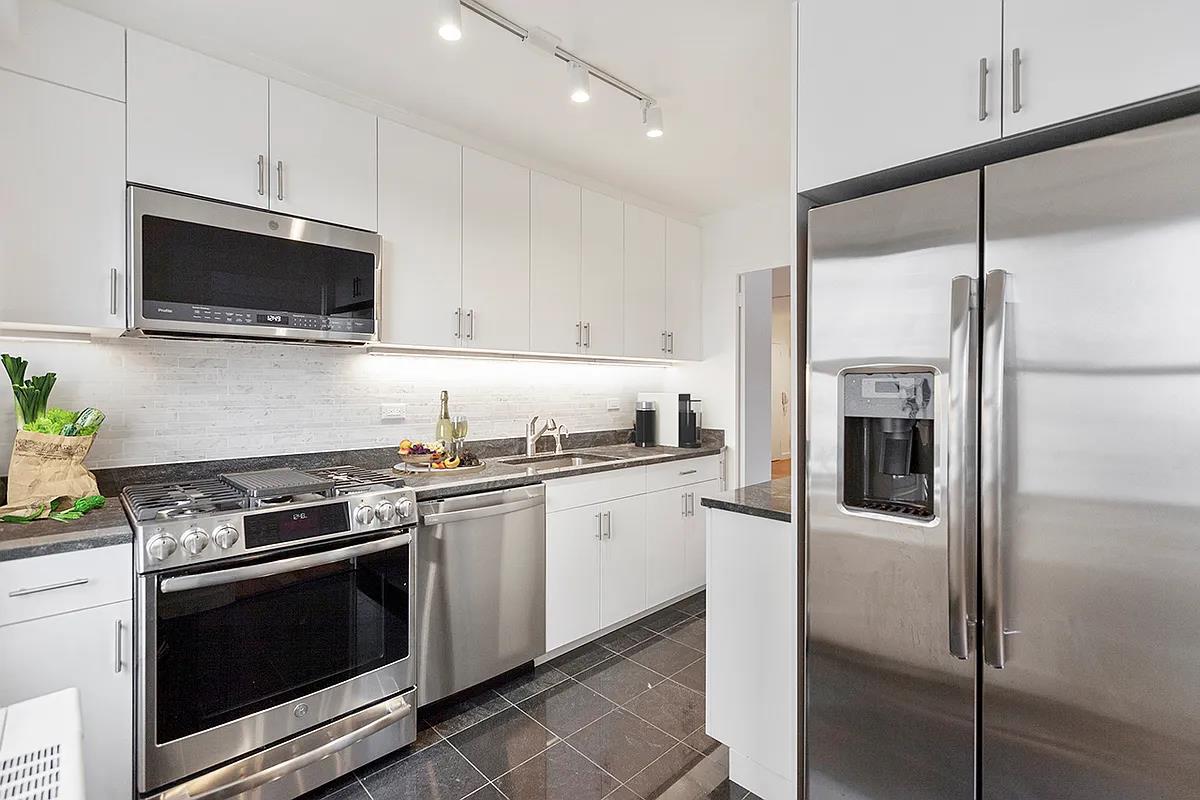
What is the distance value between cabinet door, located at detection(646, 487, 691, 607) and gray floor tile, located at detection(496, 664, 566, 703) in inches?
31.0

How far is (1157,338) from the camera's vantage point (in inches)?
43.2

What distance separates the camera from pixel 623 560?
127 inches

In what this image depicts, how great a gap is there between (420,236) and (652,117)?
118 centimetres

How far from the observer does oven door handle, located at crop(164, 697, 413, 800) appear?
175cm

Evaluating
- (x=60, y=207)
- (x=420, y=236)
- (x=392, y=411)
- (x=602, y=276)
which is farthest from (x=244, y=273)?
(x=602, y=276)

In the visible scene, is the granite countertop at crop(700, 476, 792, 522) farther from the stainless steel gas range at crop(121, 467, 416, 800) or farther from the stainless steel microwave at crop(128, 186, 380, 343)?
the stainless steel microwave at crop(128, 186, 380, 343)

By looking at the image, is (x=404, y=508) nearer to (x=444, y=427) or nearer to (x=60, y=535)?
(x=444, y=427)

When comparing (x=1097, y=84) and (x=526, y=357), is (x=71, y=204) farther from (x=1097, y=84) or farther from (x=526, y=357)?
(x=1097, y=84)

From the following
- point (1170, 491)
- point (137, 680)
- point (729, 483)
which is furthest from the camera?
point (729, 483)

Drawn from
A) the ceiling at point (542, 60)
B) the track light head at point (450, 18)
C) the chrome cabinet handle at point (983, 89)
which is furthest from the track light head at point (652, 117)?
the chrome cabinet handle at point (983, 89)

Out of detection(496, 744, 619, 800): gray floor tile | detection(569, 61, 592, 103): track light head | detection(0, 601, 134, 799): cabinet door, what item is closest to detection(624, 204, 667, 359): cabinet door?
detection(569, 61, 592, 103): track light head

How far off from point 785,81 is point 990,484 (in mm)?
1834

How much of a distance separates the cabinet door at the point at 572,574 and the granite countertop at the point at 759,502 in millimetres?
1054

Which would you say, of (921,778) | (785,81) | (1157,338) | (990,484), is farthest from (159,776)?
(785,81)
